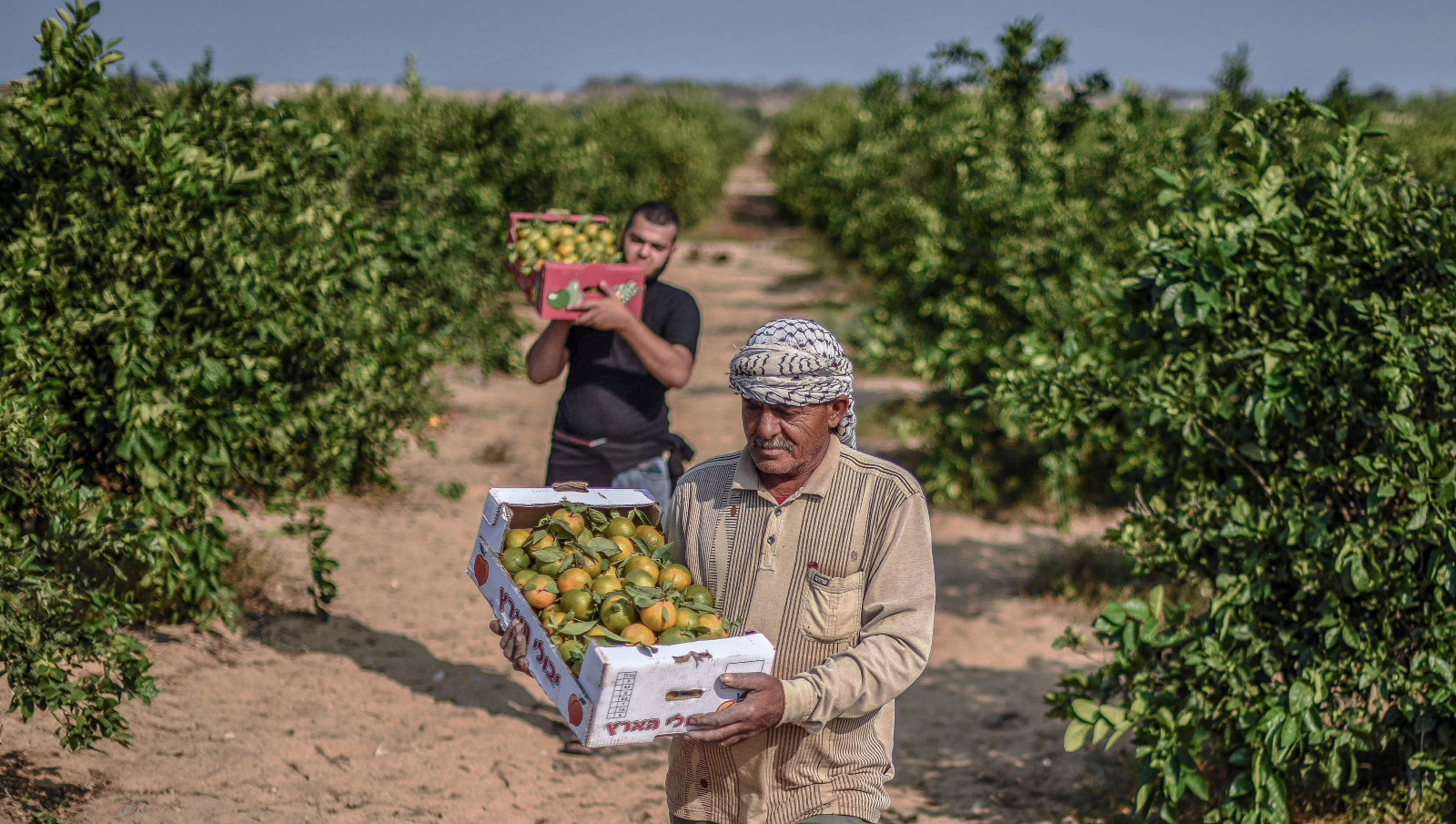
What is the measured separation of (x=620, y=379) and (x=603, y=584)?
2.36m

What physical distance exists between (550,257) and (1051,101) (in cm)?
618

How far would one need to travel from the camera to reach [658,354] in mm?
4508

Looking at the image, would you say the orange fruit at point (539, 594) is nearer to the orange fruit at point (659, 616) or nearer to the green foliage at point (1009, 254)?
the orange fruit at point (659, 616)

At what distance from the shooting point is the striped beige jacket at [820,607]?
8.41 feet

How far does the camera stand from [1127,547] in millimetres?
4512

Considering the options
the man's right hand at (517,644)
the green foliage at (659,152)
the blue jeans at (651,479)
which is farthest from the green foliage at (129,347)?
the green foliage at (659,152)

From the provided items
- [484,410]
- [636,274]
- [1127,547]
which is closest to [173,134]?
[636,274]

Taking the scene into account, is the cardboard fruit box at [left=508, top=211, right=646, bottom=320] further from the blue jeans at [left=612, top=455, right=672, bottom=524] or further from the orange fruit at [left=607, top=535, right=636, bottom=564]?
the orange fruit at [left=607, top=535, right=636, bottom=564]

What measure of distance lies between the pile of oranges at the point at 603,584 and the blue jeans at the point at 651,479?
189 cm

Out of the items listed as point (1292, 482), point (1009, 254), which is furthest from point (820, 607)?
point (1009, 254)

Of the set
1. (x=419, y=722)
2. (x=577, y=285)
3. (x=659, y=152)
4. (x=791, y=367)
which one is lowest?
(x=419, y=722)

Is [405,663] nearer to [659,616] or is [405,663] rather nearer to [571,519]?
[571,519]

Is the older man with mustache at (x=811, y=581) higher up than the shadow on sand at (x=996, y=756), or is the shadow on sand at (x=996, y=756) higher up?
the older man with mustache at (x=811, y=581)

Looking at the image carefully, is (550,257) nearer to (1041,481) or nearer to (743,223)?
(1041,481)
